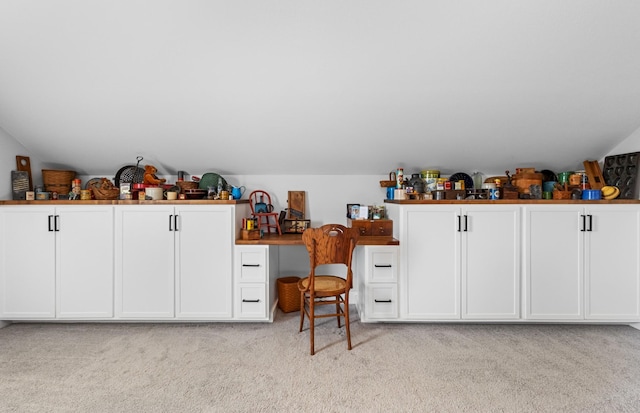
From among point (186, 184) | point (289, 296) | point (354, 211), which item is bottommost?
point (289, 296)

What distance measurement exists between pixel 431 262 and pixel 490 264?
0.52 metres

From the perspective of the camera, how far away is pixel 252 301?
3027 mm

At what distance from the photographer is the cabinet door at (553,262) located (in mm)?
2936

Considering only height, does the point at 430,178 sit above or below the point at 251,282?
→ above

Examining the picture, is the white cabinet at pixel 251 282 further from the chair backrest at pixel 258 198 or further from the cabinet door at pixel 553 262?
the cabinet door at pixel 553 262

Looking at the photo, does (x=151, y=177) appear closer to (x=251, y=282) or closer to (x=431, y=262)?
(x=251, y=282)

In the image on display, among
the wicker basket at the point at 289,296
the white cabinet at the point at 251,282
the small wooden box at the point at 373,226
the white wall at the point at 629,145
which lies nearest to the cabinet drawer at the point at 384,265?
the small wooden box at the point at 373,226

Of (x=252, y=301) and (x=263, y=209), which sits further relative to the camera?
(x=263, y=209)

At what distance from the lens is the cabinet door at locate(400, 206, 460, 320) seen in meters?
2.98

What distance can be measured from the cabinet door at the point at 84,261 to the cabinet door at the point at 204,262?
63 cm

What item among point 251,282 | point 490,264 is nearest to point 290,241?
point 251,282

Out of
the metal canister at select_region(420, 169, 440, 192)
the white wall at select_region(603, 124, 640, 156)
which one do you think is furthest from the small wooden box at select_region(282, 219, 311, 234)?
the white wall at select_region(603, 124, 640, 156)


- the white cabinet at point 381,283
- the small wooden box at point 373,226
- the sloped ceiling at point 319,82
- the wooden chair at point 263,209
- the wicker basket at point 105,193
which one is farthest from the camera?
the wooden chair at point 263,209

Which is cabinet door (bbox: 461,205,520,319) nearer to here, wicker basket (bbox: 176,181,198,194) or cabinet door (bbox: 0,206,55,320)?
wicker basket (bbox: 176,181,198,194)
